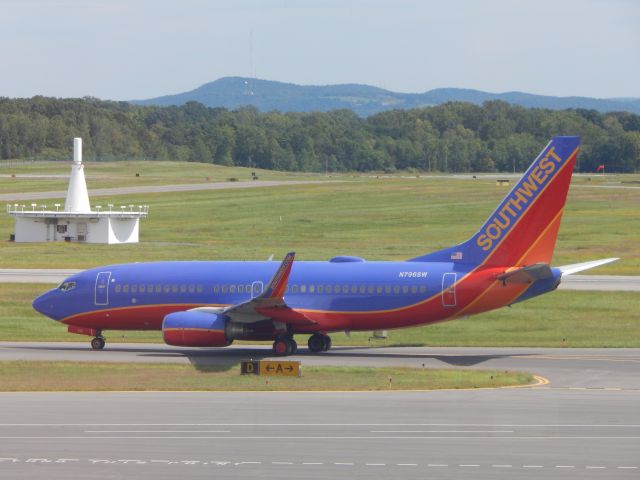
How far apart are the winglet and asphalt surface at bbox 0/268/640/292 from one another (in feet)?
82.1

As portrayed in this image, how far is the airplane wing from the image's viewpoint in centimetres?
4247

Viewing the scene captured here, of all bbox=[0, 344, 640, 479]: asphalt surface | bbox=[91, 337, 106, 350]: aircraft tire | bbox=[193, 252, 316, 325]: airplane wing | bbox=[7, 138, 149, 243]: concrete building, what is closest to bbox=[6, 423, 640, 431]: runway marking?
bbox=[0, 344, 640, 479]: asphalt surface

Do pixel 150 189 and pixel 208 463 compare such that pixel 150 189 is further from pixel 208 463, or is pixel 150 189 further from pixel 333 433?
pixel 208 463

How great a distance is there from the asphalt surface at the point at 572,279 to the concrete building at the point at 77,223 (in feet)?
69.3

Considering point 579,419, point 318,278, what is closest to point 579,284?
point 318,278

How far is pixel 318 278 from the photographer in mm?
45156

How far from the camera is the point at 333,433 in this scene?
2766cm

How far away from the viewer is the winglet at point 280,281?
138ft

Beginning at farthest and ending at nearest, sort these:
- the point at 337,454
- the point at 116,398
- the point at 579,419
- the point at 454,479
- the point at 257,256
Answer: the point at 257,256, the point at 116,398, the point at 579,419, the point at 337,454, the point at 454,479

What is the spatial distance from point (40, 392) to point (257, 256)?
49.4 metres

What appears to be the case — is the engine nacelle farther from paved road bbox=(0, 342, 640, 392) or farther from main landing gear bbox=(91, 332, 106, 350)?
main landing gear bbox=(91, 332, 106, 350)

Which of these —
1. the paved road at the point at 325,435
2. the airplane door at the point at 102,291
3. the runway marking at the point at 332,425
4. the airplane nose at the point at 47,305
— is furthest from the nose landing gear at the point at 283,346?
the runway marking at the point at 332,425

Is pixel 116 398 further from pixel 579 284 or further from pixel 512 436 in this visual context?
pixel 579 284

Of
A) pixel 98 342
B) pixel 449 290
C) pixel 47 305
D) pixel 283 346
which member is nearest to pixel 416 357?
pixel 449 290
